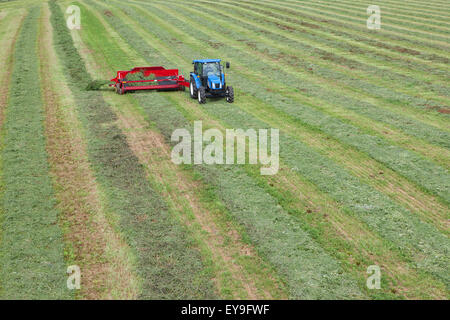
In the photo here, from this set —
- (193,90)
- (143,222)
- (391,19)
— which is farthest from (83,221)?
(391,19)

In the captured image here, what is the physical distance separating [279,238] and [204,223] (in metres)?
1.75

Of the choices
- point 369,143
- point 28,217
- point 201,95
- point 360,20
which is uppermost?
point 360,20

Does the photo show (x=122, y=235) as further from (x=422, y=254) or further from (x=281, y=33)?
(x=281, y=33)

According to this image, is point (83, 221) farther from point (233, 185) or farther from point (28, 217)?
point (233, 185)

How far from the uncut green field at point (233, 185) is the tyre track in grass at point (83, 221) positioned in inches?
1.6

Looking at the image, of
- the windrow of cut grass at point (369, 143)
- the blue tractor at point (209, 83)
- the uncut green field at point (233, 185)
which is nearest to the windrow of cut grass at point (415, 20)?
the uncut green field at point (233, 185)

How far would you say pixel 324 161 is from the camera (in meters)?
12.4

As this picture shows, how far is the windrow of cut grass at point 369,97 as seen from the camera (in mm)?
14969

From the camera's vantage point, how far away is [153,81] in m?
19.7

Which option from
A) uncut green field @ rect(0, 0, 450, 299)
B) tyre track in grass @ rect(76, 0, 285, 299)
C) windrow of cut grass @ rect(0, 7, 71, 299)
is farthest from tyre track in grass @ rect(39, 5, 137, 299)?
tyre track in grass @ rect(76, 0, 285, 299)

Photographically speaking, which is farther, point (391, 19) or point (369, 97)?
point (391, 19)

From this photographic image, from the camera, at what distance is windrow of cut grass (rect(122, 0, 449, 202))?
11289mm

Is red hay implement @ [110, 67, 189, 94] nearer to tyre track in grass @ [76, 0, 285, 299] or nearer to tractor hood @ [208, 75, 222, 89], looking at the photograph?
tractor hood @ [208, 75, 222, 89]
